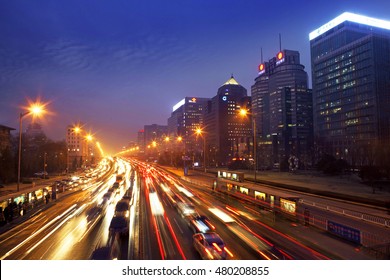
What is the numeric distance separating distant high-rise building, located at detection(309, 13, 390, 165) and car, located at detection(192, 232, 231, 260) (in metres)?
92.5

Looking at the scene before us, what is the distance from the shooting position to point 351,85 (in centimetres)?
11856

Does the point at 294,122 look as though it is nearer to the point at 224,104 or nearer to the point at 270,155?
the point at 270,155

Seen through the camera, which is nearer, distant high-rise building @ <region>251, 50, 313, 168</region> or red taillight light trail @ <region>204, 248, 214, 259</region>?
red taillight light trail @ <region>204, 248, 214, 259</region>

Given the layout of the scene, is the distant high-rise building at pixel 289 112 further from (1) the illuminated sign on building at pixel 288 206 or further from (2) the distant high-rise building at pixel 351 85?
(1) the illuminated sign on building at pixel 288 206

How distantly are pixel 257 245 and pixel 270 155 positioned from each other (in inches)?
6480

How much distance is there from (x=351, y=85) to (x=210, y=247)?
12983cm

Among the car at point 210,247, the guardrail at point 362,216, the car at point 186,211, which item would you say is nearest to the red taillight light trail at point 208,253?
the car at point 210,247

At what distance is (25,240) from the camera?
18.2 meters

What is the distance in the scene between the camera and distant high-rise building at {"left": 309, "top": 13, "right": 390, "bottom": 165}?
10888 centimetres

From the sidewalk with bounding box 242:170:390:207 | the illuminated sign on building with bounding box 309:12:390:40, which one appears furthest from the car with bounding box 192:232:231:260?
the illuminated sign on building with bounding box 309:12:390:40

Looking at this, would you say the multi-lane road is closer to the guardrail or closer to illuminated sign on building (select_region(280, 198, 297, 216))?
illuminated sign on building (select_region(280, 198, 297, 216))

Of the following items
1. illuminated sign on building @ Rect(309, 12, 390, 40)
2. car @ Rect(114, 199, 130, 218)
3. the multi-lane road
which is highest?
illuminated sign on building @ Rect(309, 12, 390, 40)

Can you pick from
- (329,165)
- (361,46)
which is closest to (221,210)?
(329,165)

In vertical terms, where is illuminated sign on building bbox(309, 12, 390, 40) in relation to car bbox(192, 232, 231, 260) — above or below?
above
